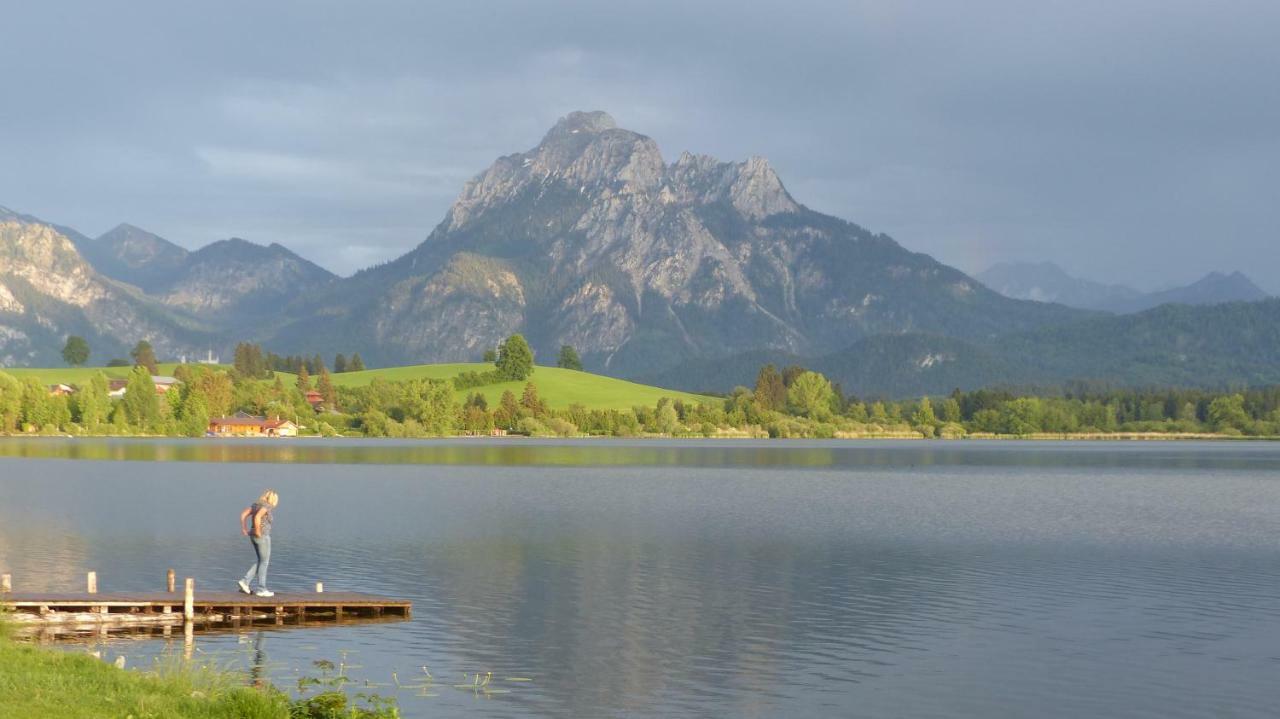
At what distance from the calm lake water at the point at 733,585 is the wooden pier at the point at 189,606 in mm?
1937

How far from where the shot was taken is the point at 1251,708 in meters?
36.5

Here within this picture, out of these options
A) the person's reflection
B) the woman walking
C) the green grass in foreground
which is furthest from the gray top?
the green grass in foreground

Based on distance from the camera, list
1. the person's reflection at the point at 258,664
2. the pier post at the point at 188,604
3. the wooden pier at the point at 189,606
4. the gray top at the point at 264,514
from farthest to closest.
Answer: the gray top at the point at 264,514, the pier post at the point at 188,604, the wooden pier at the point at 189,606, the person's reflection at the point at 258,664

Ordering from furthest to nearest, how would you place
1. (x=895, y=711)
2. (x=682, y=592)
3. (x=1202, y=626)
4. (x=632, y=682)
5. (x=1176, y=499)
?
1. (x=1176, y=499)
2. (x=682, y=592)
3. (x=1202, y=626)
4. (x=632, y=682)
5. (x=895, y=711)

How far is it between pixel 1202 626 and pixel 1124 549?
88.1ft

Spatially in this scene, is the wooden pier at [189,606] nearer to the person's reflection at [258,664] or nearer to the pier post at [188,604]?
the pier post at [188,604]

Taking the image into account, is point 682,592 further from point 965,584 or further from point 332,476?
point 332,476

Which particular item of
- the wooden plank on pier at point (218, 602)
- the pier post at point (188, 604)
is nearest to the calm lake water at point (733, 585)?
the wooden plank on pier at point (218, 602)

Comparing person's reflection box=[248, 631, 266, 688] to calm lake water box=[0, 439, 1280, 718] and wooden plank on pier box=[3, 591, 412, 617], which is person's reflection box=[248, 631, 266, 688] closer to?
calm lake water box=[0, 439, 1280, 718]

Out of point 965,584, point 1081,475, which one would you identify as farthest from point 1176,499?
point 965,584

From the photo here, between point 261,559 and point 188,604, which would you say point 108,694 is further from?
point 261,559

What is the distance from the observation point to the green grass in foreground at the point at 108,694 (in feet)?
90.0

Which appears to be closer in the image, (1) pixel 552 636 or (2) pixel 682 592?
(1) pixel 552 636

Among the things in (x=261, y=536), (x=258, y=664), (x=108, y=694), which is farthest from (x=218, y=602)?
(x=108, y=694)
